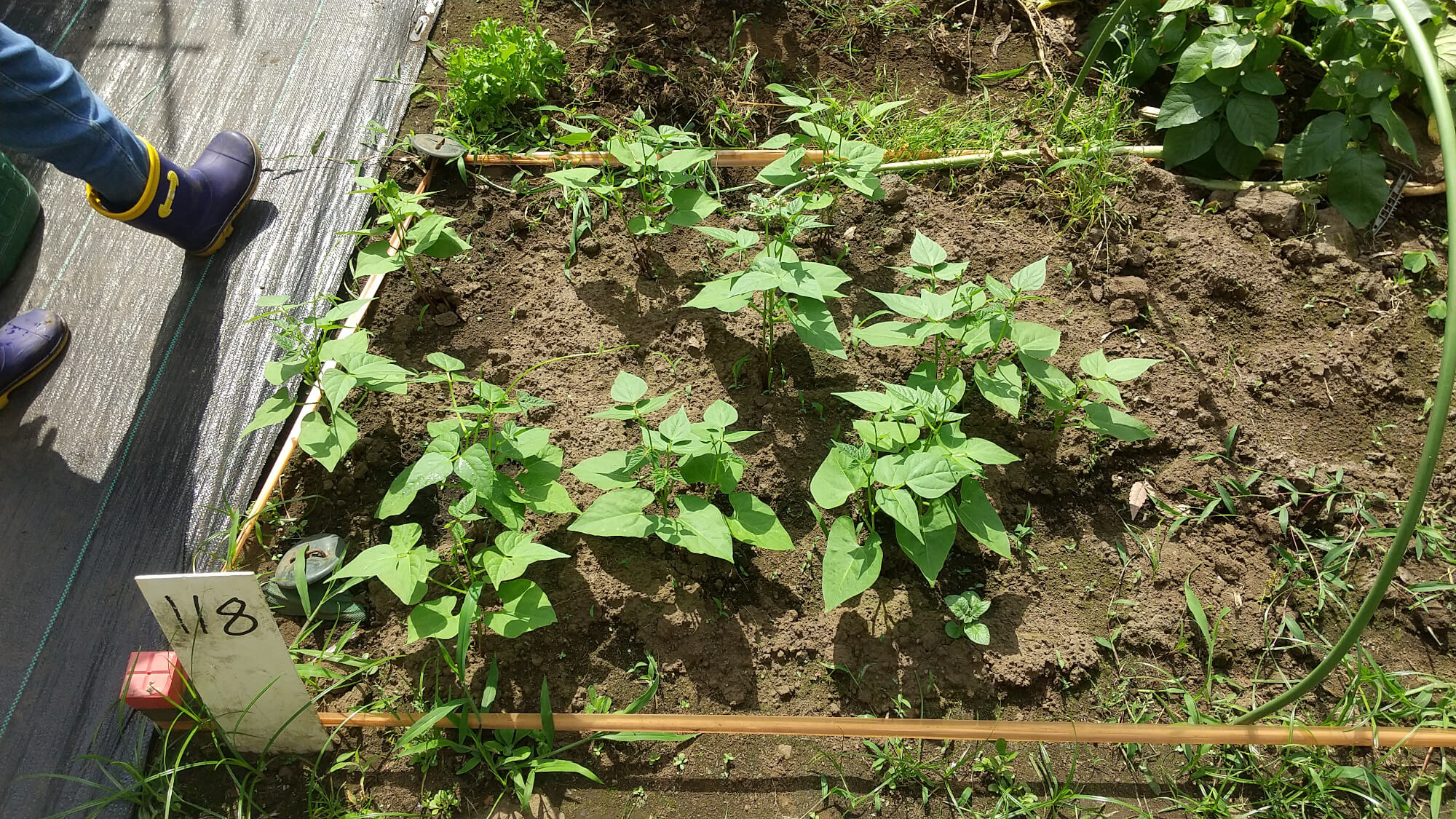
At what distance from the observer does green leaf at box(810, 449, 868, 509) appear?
5.83ft

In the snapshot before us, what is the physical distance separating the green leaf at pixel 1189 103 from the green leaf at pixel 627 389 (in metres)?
1.79

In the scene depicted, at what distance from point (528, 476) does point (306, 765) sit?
74 centimetres

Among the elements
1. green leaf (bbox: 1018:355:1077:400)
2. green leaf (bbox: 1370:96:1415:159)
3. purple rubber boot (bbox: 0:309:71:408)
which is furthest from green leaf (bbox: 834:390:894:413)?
purple rubber boot (bbox: 0:309:71:408)

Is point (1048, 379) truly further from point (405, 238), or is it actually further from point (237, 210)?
point (237, 210)

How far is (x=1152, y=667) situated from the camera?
75.2 inches

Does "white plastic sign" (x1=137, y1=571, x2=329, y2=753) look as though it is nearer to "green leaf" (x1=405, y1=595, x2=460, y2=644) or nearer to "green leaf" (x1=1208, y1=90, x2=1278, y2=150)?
"green leaf" (x1=405, y1=595, x2=460, y2=644)

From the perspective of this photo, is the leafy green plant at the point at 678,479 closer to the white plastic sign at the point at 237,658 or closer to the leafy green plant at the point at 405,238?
the white plastic sign at the point at 237,658

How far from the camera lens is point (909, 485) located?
1720 millimetres

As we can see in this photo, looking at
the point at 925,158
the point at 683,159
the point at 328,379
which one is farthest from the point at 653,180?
the point at 328,379

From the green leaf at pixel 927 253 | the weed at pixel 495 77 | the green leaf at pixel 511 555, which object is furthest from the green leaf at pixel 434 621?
the weed at pixel 495 77

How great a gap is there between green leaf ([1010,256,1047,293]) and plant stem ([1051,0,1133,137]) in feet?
2.61

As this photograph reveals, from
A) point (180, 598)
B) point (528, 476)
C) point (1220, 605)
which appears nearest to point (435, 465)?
point (528, 476)

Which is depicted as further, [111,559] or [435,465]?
[111,559]

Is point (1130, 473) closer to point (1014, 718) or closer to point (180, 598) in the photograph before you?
point (1014, 718)
